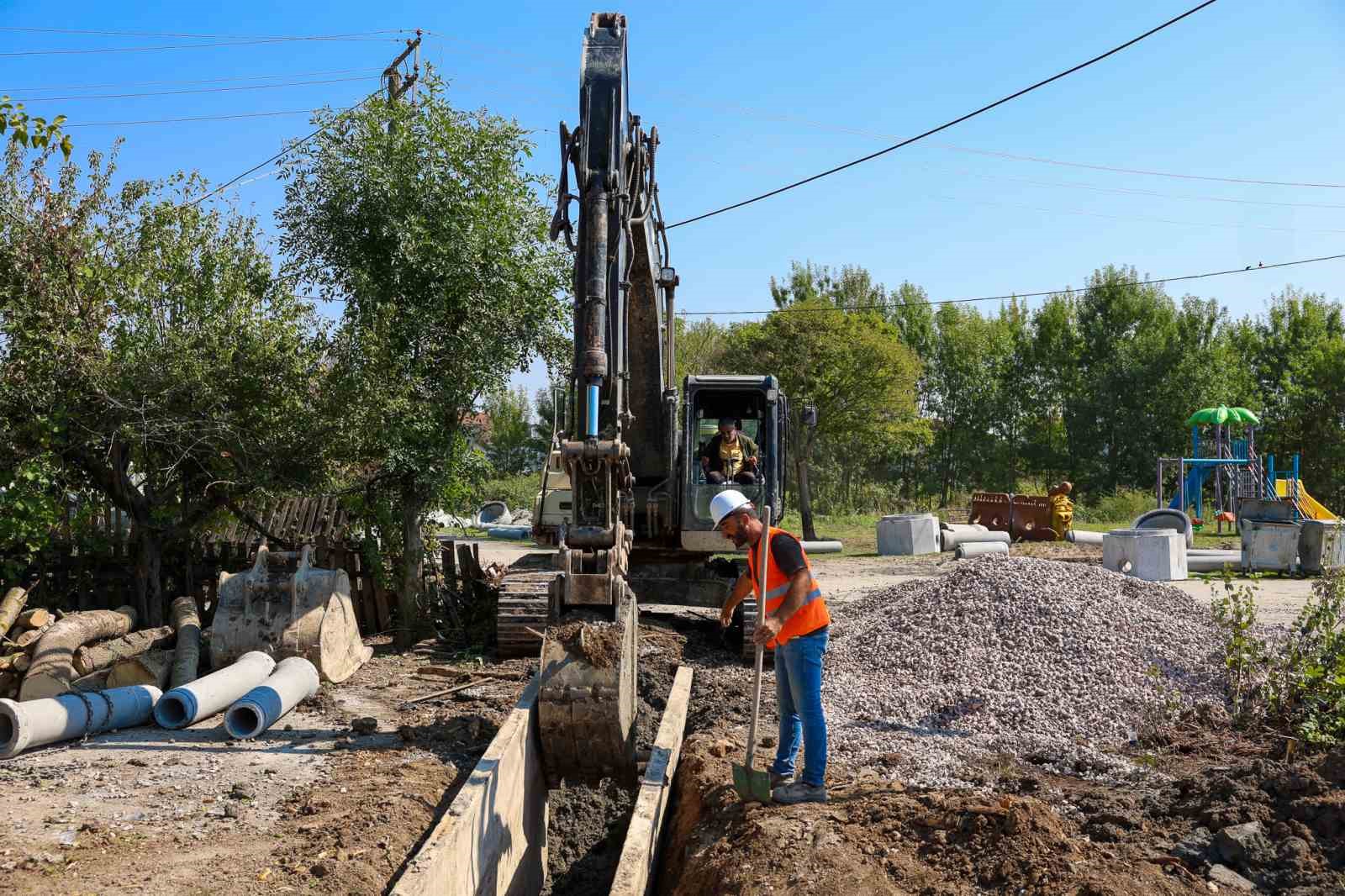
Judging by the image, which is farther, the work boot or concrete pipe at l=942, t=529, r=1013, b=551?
concrete pipe at l=942, t=529, r=1013, b=551

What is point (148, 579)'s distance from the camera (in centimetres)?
1045

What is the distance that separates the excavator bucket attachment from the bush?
29.7m

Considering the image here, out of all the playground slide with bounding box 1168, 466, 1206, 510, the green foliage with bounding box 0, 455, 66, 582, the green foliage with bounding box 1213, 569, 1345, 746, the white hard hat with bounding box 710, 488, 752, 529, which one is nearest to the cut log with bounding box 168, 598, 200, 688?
the green foliage with bounding box 0, 455, 66, 582

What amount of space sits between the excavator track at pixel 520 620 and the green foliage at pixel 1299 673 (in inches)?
A: 221

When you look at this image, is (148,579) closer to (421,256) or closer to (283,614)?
(283,614)

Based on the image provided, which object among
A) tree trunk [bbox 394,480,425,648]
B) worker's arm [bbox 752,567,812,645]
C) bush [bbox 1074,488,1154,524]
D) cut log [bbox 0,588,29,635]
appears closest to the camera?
worker's arm [bbox 752,567,812,645]

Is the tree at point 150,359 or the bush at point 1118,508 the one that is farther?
the bush at point 1118,508

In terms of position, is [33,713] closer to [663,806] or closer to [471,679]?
[471,679]

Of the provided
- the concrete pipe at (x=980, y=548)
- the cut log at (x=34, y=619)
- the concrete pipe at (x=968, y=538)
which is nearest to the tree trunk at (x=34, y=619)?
the cut log at (x=34, y=619)

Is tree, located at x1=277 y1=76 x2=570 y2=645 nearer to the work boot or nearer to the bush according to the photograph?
the work boot

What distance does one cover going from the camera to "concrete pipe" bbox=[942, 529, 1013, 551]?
76.5ft

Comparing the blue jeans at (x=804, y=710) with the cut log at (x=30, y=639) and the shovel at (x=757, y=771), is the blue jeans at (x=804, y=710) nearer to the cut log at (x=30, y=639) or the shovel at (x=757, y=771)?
the shovel at (x=757, y=771)

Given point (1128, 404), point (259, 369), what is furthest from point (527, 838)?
point (1128, 404)

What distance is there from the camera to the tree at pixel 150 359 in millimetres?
9352
